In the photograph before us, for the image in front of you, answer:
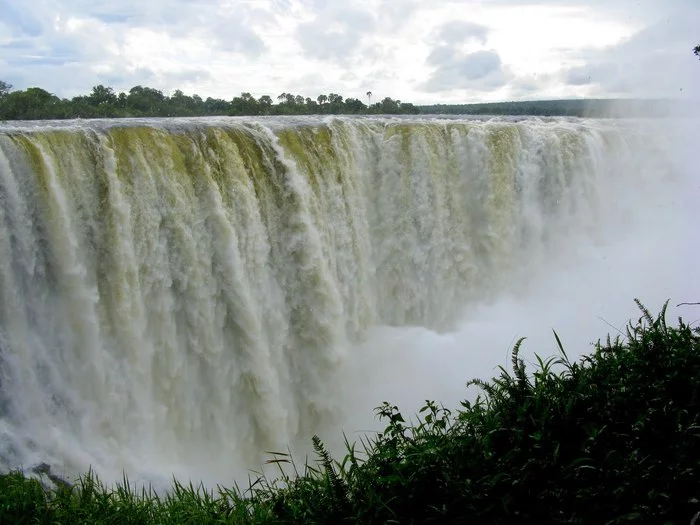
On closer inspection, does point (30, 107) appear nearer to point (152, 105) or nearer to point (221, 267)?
point (152, 105)

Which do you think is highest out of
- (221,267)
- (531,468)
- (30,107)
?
(30,107)

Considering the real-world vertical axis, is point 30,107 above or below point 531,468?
above

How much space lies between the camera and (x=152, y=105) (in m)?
28.2

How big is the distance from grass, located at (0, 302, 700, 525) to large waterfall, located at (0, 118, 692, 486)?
375cm

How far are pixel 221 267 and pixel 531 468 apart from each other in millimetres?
6746

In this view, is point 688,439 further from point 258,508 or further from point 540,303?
point 540,303

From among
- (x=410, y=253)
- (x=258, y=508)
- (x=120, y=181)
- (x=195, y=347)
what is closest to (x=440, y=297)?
(x=410, y=253)

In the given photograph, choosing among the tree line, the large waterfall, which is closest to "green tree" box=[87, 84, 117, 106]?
the tree line

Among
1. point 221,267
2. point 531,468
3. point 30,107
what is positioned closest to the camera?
point 531,468

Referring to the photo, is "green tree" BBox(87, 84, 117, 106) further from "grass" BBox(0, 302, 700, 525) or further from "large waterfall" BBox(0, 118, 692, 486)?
"grass" BBox(0, 302, 700, 525)

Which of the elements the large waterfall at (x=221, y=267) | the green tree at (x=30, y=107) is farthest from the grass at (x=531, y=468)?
the green tree at (x=30, y=107)

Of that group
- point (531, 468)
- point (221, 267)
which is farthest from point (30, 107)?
point (531, 468)

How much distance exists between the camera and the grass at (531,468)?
305cm

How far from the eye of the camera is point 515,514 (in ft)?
10.1
